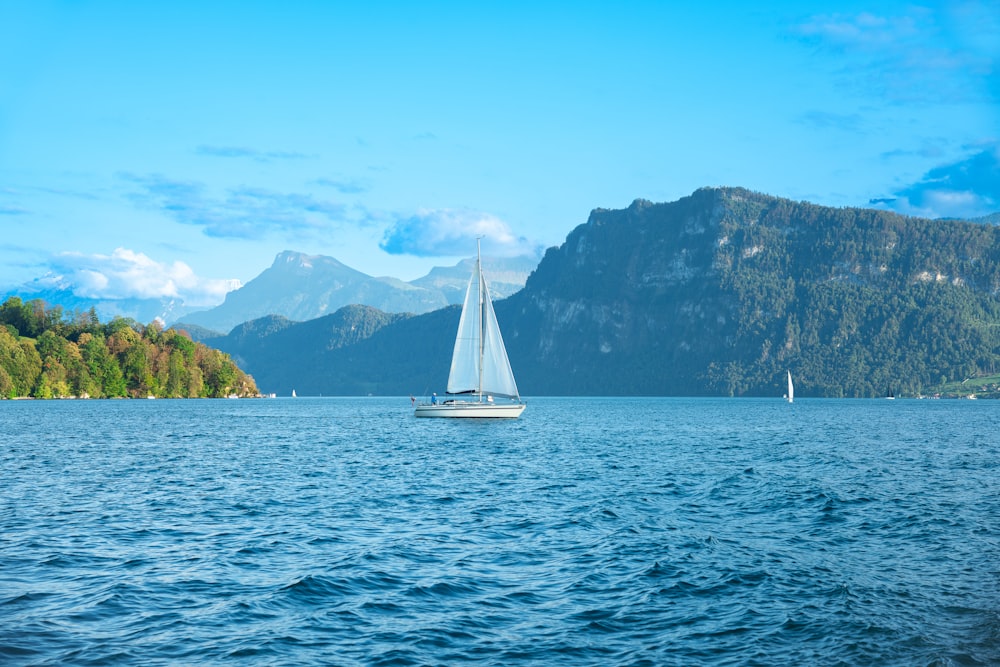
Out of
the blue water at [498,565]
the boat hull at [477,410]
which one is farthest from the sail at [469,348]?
the blue water at [498,565]

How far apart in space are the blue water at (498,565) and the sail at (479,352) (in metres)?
52.2

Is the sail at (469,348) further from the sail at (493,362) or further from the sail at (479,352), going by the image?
the sail at (493,362)

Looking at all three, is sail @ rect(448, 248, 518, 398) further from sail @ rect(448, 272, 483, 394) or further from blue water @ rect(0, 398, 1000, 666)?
blue water @ rect(0, 398, 1000, 666)

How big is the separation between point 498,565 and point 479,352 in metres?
83.8

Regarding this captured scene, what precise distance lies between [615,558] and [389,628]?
34.9 feet

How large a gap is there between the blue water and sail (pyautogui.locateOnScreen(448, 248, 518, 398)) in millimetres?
52225

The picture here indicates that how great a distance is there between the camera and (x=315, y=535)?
107 feet

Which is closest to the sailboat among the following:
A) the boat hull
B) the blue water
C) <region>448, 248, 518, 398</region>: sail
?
<region>448, 248, 518, 398</region>: sail

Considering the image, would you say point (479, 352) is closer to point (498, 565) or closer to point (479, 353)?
point (479, 353)

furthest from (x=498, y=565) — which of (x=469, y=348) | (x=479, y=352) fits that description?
(x=469, y=348)

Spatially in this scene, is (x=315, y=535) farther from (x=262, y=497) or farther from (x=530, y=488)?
(x=530, y=488)

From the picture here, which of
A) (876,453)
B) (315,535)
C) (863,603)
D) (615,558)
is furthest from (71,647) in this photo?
(876,453)

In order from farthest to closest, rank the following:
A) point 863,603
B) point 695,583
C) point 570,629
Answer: point 695,583, point 863,603, point 570,629

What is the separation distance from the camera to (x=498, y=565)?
27.7 m
